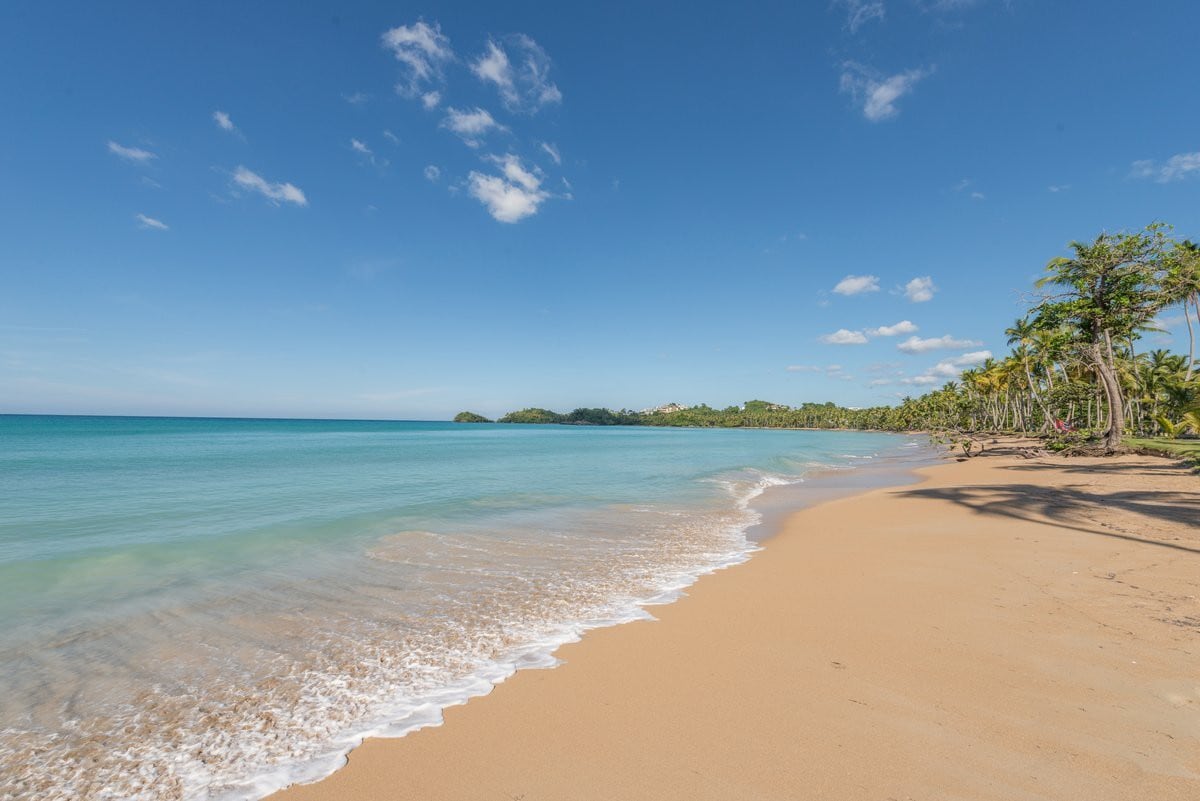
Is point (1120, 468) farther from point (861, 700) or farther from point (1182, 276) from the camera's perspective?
point (861, 700)

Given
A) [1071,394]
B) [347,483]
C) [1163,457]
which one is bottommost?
[347,483]

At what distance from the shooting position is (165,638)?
5.42 meters

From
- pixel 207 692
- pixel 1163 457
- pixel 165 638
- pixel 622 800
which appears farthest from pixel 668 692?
pixel 1163 457

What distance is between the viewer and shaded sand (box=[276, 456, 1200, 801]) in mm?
2969

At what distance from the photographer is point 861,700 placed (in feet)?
12.5

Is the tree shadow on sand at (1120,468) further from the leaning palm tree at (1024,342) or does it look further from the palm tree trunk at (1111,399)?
the leaning palm tree at (1024,342)

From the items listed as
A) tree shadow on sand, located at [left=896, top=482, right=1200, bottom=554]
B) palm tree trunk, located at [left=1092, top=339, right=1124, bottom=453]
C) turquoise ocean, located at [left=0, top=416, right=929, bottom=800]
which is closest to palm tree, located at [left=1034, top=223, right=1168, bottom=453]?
palm tree trunk, located at [left=1092, top=339, right=1124, bottom=453]

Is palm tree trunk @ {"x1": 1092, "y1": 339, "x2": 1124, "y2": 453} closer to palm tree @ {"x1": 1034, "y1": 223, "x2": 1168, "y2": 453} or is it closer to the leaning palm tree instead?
palm tree @ {"x1": 1034, "y1": 223, "x2": 1168, "y2": 453}

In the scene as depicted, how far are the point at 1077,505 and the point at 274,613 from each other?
16.6 metres

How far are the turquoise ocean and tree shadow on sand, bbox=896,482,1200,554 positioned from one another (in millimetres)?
6169

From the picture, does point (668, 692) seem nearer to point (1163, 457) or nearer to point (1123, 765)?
point (1123, 765)

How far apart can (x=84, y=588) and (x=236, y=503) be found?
26.4 feet

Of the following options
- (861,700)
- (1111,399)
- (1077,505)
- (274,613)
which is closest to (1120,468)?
(1111,399)

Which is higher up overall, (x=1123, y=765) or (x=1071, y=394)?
(x=1071, y=394)
